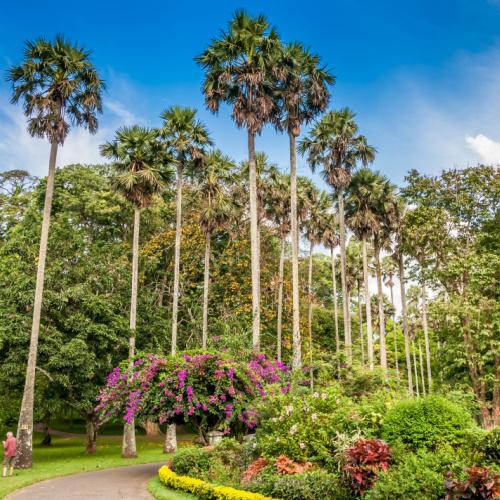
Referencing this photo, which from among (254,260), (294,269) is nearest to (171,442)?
(254,260)

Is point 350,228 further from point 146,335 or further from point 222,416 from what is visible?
point 222,416

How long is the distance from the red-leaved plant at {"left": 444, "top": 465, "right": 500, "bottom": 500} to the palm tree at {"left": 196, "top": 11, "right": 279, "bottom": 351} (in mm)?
18961

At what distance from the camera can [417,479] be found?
27.7ft

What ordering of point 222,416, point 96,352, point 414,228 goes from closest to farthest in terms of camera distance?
point 222,416 → point 96,352 → point 414,228

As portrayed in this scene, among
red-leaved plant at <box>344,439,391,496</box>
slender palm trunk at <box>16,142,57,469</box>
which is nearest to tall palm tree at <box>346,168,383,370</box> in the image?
slender palm trunk at <box>16,142,57,469</box>

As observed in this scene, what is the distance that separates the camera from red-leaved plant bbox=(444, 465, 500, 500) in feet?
23.2

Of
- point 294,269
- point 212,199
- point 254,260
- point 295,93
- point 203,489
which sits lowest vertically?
point 203,489

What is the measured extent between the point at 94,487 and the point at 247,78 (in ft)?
64.1

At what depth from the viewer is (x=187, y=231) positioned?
38.4 metres

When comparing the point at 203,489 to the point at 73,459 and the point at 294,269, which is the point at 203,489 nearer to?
the point at 73,459

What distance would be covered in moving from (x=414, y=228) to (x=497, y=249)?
14.9 ft

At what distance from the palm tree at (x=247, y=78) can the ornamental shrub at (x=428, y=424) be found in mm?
14789

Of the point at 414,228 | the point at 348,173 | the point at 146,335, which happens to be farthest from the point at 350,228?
the point at 146,335

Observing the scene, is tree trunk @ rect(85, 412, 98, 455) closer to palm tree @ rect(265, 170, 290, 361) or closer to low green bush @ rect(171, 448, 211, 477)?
palm tree @ rect(265, 170, 290, 361)
